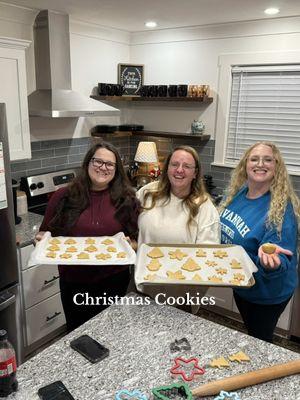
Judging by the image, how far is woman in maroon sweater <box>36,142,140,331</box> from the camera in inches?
74.0

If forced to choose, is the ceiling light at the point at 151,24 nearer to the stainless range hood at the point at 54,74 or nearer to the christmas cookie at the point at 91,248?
the stainless range hood at the point at 54,74

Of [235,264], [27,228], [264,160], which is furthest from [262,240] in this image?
[27,228]

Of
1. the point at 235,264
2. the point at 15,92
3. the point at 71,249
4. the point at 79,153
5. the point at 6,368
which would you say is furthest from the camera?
the point at 79,153

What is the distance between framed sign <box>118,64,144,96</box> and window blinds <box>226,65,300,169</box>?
106cm

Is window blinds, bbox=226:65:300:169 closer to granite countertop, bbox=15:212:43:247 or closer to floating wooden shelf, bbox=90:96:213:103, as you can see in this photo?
floating wooden shelf, bbox=90:96:213:103

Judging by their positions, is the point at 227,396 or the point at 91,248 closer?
the point at 227,396

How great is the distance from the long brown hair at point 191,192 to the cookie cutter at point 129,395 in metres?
0.89

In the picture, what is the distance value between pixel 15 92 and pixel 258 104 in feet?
6.76

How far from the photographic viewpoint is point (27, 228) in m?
2.58

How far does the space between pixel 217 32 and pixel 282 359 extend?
2881 millimetres

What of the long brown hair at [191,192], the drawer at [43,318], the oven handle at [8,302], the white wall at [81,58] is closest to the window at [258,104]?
the white wall at [81,58]

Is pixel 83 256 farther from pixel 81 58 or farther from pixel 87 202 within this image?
pixel 81 58

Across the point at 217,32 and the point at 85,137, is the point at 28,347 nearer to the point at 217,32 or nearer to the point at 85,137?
the point at 85,137

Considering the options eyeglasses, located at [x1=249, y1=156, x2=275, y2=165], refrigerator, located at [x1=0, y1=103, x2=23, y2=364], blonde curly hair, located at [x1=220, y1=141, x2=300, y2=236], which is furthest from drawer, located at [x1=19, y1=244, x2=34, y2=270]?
eyeglasses, located at [x1=249, y1=156, x2=275, y2=165]
